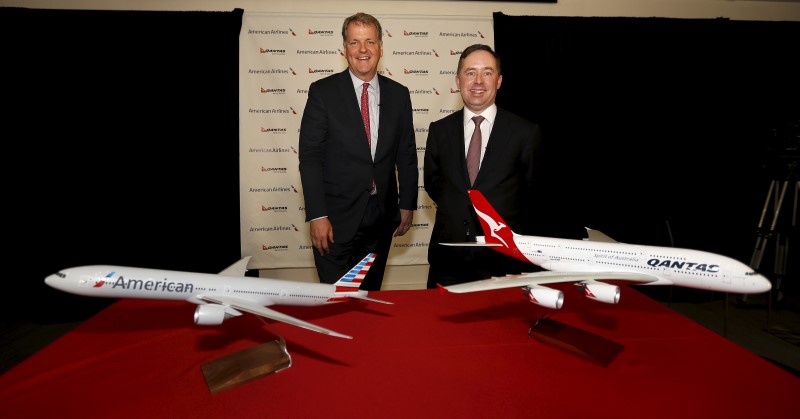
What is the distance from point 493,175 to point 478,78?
0.68 meters

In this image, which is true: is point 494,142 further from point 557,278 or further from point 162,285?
point 162,285

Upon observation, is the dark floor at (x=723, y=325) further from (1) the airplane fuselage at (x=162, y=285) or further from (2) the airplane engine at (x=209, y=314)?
(2) the airplane engine at (x=209, y=314)

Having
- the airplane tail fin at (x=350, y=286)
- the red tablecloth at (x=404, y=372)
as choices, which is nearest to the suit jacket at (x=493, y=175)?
the red tablecloth at (x=404, y=372)

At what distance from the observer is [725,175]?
5656 mm

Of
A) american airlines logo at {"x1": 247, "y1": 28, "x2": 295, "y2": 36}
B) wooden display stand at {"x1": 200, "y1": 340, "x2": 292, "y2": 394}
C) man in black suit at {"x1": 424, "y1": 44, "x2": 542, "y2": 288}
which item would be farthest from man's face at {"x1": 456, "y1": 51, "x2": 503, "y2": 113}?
american airlines logo at {"x1": 247, "y1": 28, "x2": 295, "y2": 36}

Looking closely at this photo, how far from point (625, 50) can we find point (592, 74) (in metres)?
0.52

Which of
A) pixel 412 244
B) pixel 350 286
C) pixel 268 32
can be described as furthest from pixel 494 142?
pixel 268 32

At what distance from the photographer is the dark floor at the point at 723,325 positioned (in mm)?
4426

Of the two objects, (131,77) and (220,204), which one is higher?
(131,77)

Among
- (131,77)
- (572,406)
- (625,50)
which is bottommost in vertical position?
(572,406)

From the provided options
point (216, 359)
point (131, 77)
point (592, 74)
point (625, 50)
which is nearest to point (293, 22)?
point (131, 77)

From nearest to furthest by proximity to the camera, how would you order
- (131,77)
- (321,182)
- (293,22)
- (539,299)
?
(539,299)
(321,182)
(131,77)
(293,22)

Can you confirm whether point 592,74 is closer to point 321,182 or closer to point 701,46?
point 701,46

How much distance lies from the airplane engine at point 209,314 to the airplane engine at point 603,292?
1813 millimetres
